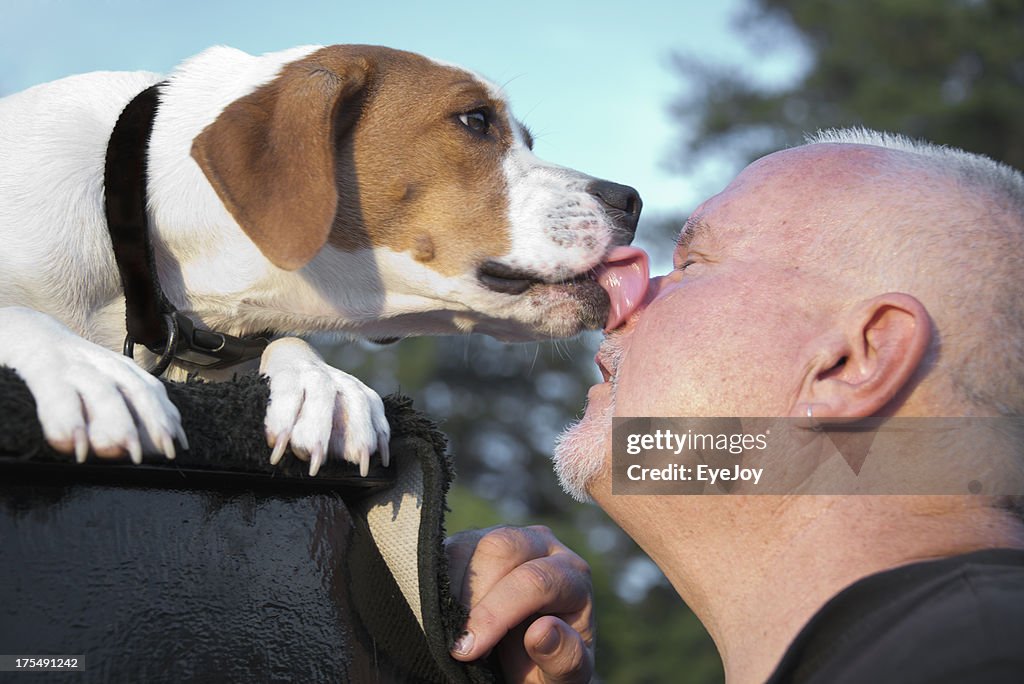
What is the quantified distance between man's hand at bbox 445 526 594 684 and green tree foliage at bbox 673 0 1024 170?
42.4 feet

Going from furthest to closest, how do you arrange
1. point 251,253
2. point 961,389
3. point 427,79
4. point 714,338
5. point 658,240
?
point 658,240
point 427,79
point 251,253
point 714,338
point 961,389

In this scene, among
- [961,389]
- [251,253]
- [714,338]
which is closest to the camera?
[961,389]

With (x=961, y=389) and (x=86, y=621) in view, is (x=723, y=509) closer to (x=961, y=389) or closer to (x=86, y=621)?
Result: (x=961, y=389)

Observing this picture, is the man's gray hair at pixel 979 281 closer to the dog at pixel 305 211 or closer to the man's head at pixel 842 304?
the man's head at pixel 842 304

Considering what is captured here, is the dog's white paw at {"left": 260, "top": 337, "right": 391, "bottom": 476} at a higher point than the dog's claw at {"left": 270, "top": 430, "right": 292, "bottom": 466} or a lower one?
lower

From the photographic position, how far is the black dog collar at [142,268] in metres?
2.39

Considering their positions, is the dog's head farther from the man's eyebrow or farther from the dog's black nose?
the man's eyebrow

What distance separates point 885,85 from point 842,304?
14.6 meters

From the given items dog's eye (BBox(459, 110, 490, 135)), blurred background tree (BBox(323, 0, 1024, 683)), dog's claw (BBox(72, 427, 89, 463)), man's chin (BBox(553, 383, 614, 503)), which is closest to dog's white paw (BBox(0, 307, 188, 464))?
dog's claw (BBox(72, 427, 89, 463))

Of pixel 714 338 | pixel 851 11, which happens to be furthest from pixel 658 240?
pixel 714 338

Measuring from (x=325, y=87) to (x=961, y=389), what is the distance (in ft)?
5.77

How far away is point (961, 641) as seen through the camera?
4.30 ft

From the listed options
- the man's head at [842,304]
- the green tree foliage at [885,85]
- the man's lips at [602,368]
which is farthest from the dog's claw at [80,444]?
the green tree foliage at [885,85]

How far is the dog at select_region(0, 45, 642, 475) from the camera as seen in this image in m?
2.47
